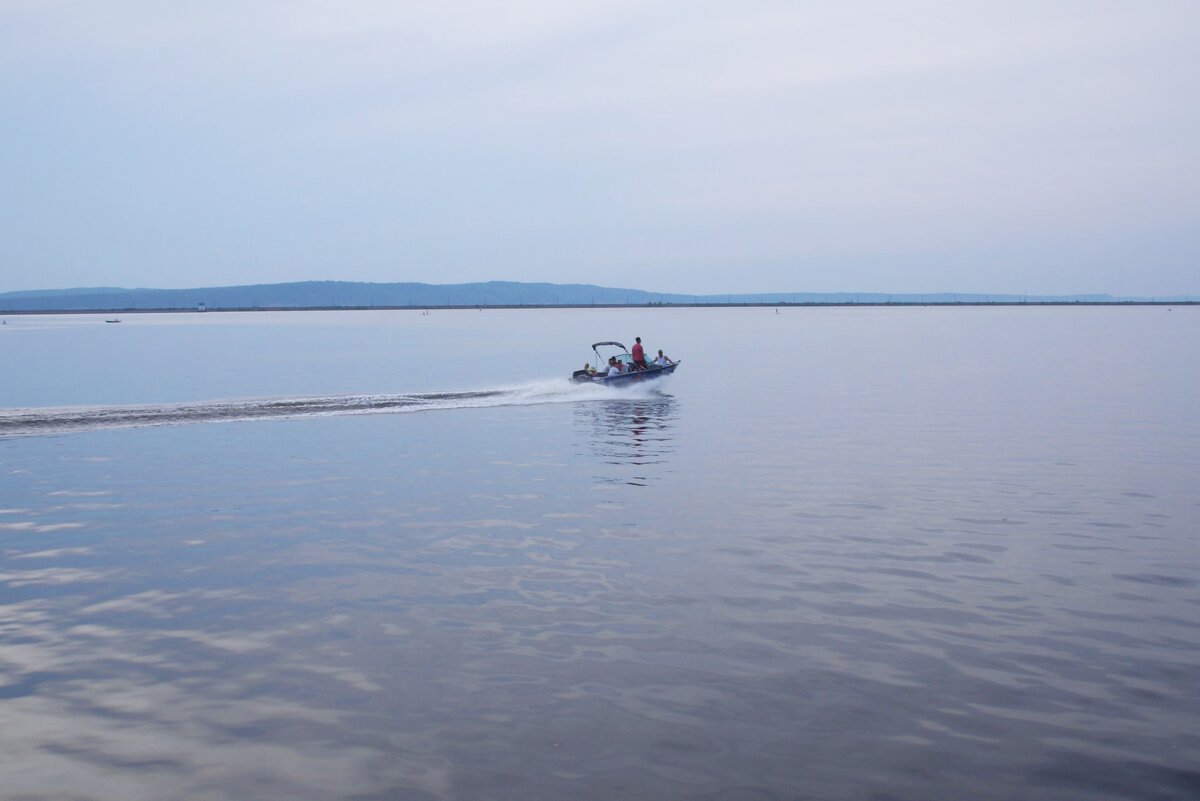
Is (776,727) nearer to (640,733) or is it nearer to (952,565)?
(640,733)

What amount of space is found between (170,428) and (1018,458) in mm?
27840

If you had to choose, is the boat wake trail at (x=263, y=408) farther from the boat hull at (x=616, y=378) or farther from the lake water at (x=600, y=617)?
the lake water at (x=600, y=617)

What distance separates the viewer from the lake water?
10367 mm

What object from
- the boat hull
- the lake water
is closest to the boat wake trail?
the boat hull

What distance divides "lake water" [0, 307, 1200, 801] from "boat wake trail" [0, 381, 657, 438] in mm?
2811

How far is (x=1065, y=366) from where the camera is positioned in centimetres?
7112

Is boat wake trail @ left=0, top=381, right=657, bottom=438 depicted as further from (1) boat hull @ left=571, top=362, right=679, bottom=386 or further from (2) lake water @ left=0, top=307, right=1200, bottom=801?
(2) lake water @ left=0, top=307, right=1200, bottom=801

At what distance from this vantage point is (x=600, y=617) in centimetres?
1477

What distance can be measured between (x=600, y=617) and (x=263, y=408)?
98.0ft

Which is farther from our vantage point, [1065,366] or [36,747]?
[1065,366]

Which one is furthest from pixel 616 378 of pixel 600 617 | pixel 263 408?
pixel 600 617

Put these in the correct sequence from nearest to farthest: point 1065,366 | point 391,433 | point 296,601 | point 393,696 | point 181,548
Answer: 1. point 393,696
2. point 296,601
3. point 181,548
4. point 391,433
5. point 1065,366

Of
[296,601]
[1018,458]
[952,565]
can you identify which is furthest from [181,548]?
[1018,458]

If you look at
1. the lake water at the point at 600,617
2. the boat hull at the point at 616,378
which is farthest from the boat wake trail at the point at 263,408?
the lake water at the point at 600,617
